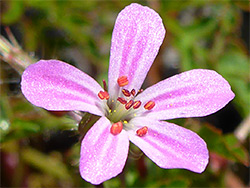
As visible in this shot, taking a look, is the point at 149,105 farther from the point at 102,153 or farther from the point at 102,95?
the point at 102,153

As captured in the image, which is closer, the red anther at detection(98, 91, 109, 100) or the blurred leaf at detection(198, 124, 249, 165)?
the red anther at detection(98, 91, 109, 100)

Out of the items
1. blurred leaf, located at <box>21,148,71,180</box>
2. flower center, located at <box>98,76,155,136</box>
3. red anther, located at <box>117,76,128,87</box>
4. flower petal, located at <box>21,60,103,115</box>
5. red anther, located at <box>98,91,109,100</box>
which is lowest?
blurred leaf, located at <box>21,148,71,180</box>

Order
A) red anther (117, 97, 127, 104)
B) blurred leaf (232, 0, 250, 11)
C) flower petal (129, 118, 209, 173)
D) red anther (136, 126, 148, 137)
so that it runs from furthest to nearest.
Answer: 1. blurred leaf (232, 0, 250, 11)
2. red anther (117, 97, 127, 104)
3. red anther (136, 126, 148, 137)
4. flower petal (129, 118, 209, 173)

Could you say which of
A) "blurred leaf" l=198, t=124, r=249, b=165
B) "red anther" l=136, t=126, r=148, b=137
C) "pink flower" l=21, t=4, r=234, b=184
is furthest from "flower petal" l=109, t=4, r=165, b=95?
"blurred leaf" l=198, t=124, r=249, b=165

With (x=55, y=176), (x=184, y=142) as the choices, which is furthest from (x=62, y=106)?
(x=55, y=176)

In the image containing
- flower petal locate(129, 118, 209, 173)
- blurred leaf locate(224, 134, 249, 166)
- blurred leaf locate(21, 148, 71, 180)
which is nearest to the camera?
flower petal locate(129, 118, 209, 173)

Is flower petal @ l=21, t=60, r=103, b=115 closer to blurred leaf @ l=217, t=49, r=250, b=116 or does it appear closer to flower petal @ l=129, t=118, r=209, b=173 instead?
flower petal @ l=129, t=118, r=209, b=173
